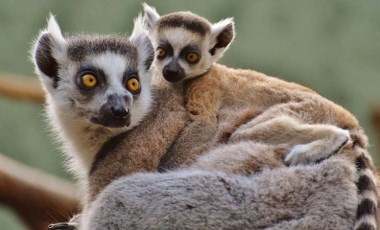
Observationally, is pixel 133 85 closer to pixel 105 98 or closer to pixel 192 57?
pixel 105 98

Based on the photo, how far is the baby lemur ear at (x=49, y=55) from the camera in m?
3.34

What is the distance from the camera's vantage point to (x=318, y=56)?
9633 mm

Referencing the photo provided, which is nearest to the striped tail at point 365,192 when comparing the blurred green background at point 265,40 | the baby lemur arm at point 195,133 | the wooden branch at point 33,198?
the baby lemur arm at point 195,133

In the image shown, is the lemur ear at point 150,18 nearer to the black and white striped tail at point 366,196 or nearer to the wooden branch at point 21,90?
the black and white striped tail at point 366,196

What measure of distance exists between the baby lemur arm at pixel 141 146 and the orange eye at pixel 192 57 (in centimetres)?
47

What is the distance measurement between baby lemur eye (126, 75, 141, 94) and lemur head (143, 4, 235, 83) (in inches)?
11.8

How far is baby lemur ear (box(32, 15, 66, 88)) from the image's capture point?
3.34 meters

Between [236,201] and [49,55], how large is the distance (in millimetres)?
1160

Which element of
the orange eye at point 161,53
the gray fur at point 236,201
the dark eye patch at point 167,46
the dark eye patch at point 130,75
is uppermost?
the dark eye patch at point 167,46

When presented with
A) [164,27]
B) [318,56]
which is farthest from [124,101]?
[318,56]

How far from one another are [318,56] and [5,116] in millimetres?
4337

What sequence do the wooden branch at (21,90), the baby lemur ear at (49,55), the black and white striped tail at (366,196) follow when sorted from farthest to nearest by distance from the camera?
the wooden branch at (21,90) → the baby lemur ear at (49,55) → the black and white striped tail at (366,196)

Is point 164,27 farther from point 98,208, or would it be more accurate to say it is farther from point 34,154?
point 34,154

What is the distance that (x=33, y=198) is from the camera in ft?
17.4
